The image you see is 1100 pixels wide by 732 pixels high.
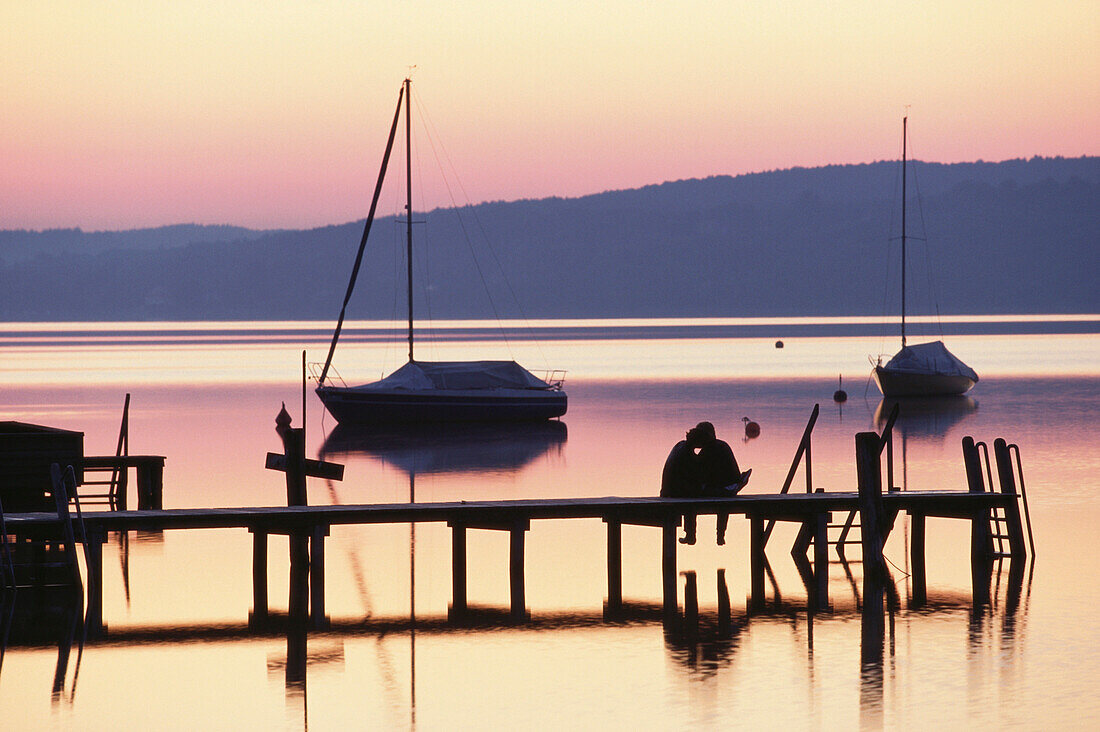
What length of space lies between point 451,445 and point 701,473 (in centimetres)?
2510

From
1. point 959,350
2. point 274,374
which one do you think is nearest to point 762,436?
point 274,374

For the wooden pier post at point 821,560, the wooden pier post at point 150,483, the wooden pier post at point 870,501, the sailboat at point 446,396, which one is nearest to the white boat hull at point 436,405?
the sailboat at point 446,396

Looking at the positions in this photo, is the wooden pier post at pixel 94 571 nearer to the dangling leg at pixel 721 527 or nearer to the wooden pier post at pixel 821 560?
the dangling leg at pixel 721 527

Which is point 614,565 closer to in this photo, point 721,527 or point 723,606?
point 723,606

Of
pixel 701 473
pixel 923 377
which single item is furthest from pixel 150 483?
pixel 923 377

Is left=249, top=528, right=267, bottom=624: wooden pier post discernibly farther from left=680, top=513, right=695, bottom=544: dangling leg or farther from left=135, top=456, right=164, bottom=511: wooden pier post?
left=135, top=456, right=164, bottom=511: wooden pier post

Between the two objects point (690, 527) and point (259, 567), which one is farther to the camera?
point (690, 527)

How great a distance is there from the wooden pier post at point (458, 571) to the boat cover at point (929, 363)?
166 feet

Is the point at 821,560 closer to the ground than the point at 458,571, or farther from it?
farther from it

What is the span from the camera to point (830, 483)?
3103 centimetres

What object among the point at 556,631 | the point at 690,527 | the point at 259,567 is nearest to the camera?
the point at 556,631

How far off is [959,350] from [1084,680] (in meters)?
118

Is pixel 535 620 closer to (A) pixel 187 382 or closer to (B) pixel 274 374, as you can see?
(A) pixel 187 382

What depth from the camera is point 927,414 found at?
190 feet
